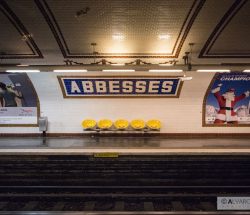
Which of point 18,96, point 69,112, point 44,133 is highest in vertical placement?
point 18,96

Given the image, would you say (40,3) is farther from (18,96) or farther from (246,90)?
(246,90)

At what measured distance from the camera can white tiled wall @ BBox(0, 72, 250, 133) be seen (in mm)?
9523

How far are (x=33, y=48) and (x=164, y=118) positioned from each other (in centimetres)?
510

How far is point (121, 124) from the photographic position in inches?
375

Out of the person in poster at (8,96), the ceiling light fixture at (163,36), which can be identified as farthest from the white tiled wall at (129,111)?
the ceiling light fixture at (163,36)

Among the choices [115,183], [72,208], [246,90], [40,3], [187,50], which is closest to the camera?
[40,3]

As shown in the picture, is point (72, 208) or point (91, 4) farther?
point (72, 208)

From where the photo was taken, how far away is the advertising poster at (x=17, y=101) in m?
9.28

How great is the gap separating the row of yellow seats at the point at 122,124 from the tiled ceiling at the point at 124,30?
104 inches

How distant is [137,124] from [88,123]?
176 centimetres

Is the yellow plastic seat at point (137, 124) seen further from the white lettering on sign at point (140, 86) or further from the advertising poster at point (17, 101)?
the advertising poster at point (17, 101)

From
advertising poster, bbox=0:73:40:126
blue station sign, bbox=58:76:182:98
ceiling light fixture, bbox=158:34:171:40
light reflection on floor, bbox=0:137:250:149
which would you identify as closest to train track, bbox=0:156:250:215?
light reflection on floor, bbox=0:137:250:149

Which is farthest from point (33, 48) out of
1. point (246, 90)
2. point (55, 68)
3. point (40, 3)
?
point (246, 90)

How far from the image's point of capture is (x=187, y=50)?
684 cm
